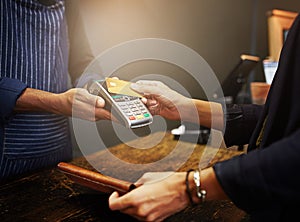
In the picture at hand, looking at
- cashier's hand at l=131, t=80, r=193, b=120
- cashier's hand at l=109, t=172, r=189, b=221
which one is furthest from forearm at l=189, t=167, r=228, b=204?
cashier's hand at l=131, t=80, r=193, b=120

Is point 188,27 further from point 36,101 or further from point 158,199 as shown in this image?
point 158,199

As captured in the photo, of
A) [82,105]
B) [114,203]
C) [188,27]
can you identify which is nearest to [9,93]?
[82,105]

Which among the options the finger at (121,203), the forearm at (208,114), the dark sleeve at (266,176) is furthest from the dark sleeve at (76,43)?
the dark sleeve at (266,176)

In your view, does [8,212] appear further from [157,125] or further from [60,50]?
[157,125]

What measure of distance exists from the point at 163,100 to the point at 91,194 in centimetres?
31

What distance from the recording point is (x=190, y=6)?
189 centimetres

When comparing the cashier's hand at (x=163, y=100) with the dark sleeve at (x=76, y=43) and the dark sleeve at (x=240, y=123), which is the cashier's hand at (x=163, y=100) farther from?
the dark sleeve at (x=76, y=43)

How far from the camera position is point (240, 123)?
33.8 inches

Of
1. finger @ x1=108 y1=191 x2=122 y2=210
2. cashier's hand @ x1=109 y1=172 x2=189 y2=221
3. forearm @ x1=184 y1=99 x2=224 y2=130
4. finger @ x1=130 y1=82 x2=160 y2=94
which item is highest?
finger @ x1=130 y1=82 x2=160 y2=94

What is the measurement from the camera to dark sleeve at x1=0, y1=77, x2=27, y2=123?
2.97 ft

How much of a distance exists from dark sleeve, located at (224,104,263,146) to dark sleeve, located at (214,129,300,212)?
1.11 ft

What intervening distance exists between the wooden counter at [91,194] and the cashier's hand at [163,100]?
0.57ft

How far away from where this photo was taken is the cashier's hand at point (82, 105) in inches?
34.5

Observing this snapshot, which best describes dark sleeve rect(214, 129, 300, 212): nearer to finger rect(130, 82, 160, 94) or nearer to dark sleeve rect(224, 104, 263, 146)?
dark sleeve rect(224, 104, 263, 146)
